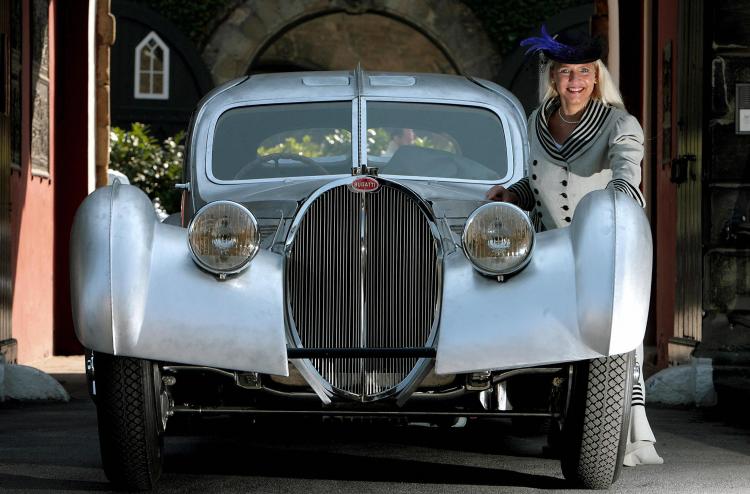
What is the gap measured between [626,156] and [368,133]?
1.59 meters

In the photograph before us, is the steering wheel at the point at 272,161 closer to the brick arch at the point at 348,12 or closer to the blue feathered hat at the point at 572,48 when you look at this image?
the blue feathered hat at the point at 572,48

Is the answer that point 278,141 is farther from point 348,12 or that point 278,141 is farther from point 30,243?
point 348,12

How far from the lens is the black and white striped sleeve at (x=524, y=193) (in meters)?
6.12

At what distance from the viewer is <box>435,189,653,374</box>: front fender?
16.0 ft

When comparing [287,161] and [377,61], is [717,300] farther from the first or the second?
[377,61]

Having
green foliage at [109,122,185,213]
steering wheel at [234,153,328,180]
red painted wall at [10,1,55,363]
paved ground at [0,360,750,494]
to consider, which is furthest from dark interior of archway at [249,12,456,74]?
steering wheel at [234,153,328,180]

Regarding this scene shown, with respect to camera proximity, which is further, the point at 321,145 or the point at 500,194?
the point at 321,145

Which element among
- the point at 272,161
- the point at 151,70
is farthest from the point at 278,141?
the point at 151,70

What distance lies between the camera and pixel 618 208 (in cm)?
500

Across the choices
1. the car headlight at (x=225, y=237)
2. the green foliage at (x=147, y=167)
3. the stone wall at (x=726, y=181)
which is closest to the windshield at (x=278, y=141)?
the car headlight at (x=225, y=237)

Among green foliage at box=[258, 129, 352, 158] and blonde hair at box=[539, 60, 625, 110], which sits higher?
blonde hair at box=[539, 60, 625, 110]

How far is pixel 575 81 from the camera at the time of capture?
589 cm

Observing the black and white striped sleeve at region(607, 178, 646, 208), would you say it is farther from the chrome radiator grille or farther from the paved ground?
the paved ground

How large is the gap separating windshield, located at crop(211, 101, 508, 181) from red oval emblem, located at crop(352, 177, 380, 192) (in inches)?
41.4
